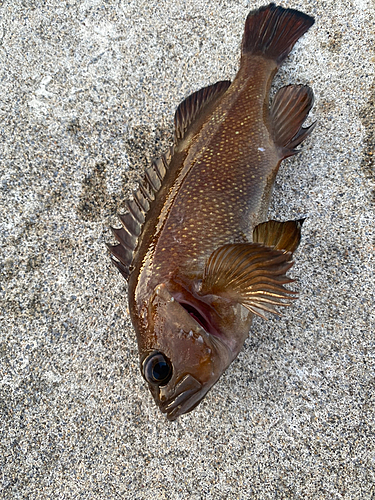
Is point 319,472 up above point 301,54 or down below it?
below

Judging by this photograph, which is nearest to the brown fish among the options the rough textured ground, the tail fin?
the tail fin

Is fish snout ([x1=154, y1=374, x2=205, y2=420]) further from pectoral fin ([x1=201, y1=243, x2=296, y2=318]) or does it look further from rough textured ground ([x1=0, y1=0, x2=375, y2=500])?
rough textured ground ([x1=0, y1=0, x2=375, y2=500])

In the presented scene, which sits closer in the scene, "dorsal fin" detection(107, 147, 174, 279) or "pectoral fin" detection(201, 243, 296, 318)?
"pectoral fin" detection(201, 243, 296, 318)

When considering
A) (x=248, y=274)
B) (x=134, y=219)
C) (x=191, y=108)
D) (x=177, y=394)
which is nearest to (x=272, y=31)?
(x=191, y=108)

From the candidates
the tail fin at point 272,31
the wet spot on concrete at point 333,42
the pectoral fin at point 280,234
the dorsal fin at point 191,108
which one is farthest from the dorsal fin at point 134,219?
the wet spot on concrete at point 333,42

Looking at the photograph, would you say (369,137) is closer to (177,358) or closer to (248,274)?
(248,274)

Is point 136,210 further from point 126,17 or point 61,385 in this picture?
point 126,17

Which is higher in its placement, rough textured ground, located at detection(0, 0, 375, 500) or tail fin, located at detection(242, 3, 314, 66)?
tail fin, located at detection(242, 3, 314, 66)

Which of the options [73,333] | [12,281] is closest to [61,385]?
[73,333]
